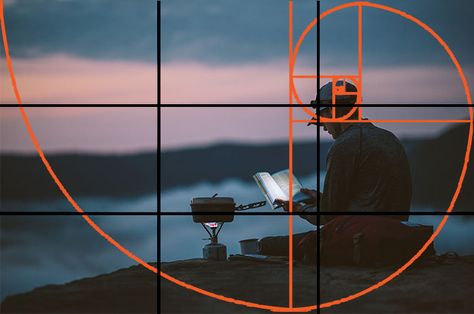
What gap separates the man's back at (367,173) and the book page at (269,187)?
0.40 meters

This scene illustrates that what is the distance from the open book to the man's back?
371 millimetres

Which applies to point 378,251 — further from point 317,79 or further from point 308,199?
point 317,79

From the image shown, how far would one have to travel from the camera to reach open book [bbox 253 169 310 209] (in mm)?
5656

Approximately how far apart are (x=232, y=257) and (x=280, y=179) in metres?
0.84

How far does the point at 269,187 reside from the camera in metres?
5.75

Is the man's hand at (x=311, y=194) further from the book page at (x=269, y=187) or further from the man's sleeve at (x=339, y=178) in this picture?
the man's sleeve at (x=339, y=178)

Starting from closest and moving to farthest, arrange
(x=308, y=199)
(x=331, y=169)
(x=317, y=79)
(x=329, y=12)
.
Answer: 1. (x=317, y=79)
2. (x=308, y=199)
3. (x=331, y=169)
4. (x=329, y=12)

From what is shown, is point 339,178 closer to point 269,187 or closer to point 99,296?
point 269,187

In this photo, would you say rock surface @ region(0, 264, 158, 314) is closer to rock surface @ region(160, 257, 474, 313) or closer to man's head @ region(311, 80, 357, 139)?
rock surface @ region(160, 257, 474, 313)

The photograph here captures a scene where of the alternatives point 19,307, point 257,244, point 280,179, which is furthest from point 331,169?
point 19,307

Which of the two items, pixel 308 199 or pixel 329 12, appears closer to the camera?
pixel 308 199

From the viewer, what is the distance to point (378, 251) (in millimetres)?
6141

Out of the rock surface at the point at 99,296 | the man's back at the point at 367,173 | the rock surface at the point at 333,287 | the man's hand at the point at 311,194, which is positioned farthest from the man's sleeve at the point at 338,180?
the rock surface at the point at 99,296

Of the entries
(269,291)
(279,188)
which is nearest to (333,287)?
(269,291)
